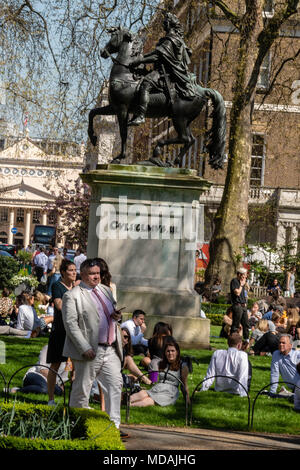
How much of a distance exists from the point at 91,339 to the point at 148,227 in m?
6.93

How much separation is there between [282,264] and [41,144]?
44.5ft

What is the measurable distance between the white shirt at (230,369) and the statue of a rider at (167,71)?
16.0ft

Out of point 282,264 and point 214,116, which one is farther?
point 282,264

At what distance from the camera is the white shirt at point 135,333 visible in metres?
13.9

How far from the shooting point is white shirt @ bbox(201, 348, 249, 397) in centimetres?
1158

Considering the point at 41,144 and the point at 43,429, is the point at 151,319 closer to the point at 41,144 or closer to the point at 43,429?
the point at 43,429

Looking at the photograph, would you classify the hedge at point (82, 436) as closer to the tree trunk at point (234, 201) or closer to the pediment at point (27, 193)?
the tree trunk at point (234, 201)

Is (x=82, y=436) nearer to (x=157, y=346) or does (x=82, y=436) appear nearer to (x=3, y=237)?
(x=157, y=346)

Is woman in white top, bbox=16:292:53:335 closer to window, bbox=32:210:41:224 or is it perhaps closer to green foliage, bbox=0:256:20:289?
green foliage, bbox=0:256:20:289

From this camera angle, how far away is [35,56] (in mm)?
22047

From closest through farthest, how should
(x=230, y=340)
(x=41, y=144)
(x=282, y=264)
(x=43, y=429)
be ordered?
(x=43, y=429) < (x=230, y=340) < (x=41, y=144) < (x=282, y=264)

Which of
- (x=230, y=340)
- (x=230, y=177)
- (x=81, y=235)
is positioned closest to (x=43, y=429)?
(x=230, y=340)

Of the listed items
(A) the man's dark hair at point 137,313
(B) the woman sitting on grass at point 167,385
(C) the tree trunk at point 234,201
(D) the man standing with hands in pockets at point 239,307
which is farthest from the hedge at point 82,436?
(C) the tree trunk at point 234,201

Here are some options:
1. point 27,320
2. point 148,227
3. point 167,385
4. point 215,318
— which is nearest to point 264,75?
point 215,318
